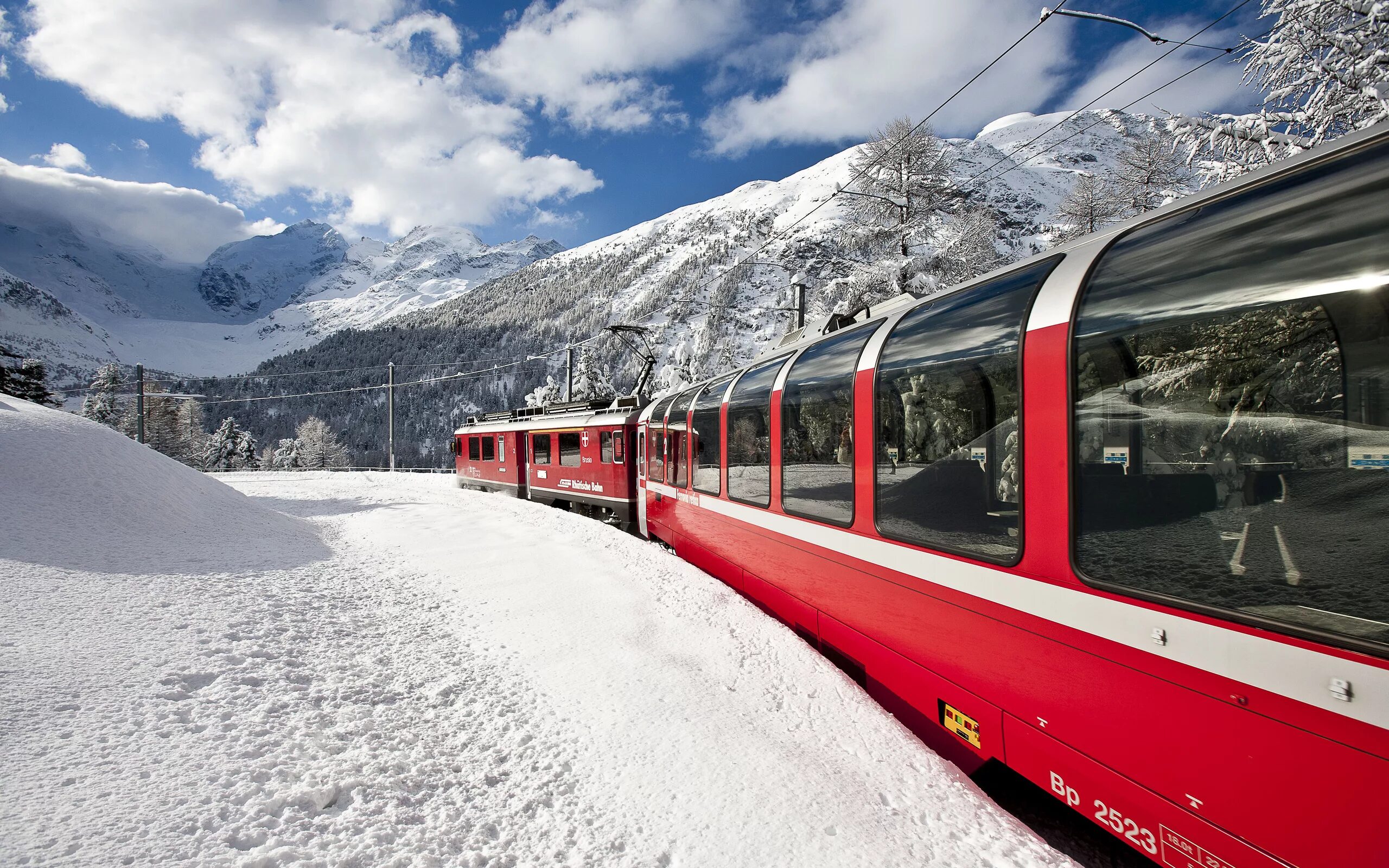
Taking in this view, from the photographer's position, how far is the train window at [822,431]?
421 centimetres

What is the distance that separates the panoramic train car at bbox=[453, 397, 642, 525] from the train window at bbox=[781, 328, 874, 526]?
→ 7.70 metres

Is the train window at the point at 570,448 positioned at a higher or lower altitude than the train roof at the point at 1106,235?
lower

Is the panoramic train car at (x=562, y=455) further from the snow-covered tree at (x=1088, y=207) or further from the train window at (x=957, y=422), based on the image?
the snow-covered tree at (x=1088, y=207)

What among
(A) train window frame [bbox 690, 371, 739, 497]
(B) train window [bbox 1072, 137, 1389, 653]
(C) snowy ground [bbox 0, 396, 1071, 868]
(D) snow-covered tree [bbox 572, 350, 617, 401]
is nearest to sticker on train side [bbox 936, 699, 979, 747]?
(C) snowy ground [bbox 0, 396, 1071, 868]

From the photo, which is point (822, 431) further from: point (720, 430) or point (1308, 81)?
point (1308, 81)

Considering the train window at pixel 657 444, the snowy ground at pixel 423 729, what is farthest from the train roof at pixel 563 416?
the snowy ground at pixel 423 729

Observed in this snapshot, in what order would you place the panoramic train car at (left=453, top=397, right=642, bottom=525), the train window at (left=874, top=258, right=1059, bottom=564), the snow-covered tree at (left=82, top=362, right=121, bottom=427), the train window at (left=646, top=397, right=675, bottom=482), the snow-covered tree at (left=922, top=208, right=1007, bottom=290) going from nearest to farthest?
the train window at (left=874, top=258, right=1059, bottom=564)
the train window at (left=646, top=397, right=675, bottom=482)
the panoramic train car at (left=453, top=397, right=642, bottom=525)
the snow-covered tree at (left=922, top=208, right=1007, bottom=290)
the snow-covered tree at (left=82, top=362, right=121, bottom=427)

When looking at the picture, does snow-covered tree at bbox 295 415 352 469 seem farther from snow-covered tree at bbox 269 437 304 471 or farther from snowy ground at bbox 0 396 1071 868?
snowy ground at bbox 0 396 1071 868

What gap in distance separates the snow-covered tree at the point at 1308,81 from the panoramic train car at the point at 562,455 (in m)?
11.0

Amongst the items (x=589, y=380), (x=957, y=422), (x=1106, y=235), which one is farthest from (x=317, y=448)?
(x=1106, y=235)

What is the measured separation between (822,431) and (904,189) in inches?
557

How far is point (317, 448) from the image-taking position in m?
62.4

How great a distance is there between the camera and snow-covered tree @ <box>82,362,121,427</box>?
44.1m

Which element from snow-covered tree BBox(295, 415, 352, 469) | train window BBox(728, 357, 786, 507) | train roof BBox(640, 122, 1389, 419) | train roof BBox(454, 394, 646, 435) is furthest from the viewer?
snow-covered tree BBox(295, 415, 352, 469)
